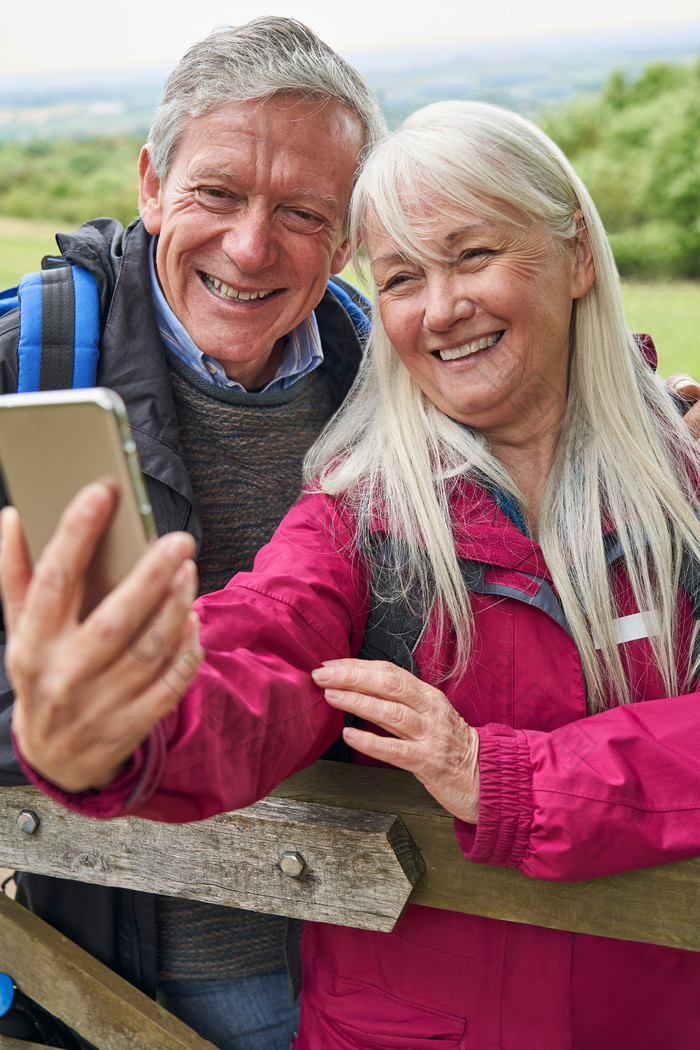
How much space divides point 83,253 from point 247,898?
3.80 ft

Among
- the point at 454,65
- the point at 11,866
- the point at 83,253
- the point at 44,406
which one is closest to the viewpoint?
the point at 44,406

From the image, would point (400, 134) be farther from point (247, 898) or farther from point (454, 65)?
point (454, 65)

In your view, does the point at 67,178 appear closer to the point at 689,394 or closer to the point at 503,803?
the point at 689,394

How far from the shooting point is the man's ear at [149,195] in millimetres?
1794

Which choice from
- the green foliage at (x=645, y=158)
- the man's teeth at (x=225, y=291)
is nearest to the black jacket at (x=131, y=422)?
the man's teeth at (x=225, y=291)

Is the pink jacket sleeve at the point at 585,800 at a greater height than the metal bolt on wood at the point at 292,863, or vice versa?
the pink jacket sleeve at the point at 585,800

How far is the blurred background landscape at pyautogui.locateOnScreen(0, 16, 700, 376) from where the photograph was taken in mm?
10055

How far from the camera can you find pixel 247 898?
1.30 metres

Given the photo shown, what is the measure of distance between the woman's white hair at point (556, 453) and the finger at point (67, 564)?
73 cm

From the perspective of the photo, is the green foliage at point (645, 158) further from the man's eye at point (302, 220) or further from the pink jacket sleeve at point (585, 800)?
the pink jacket sleeve at point (585, 800)

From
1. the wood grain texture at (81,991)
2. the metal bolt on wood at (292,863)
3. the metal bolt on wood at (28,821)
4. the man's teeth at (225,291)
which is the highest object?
the man's teeth at (225,291)

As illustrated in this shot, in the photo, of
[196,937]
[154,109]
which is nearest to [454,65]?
[154,109]

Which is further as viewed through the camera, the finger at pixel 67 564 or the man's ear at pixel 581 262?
the man's ear at pixel 581 262

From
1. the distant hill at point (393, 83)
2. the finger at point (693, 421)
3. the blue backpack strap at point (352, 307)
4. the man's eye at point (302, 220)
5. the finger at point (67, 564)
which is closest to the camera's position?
the finger at point (67, 564)
